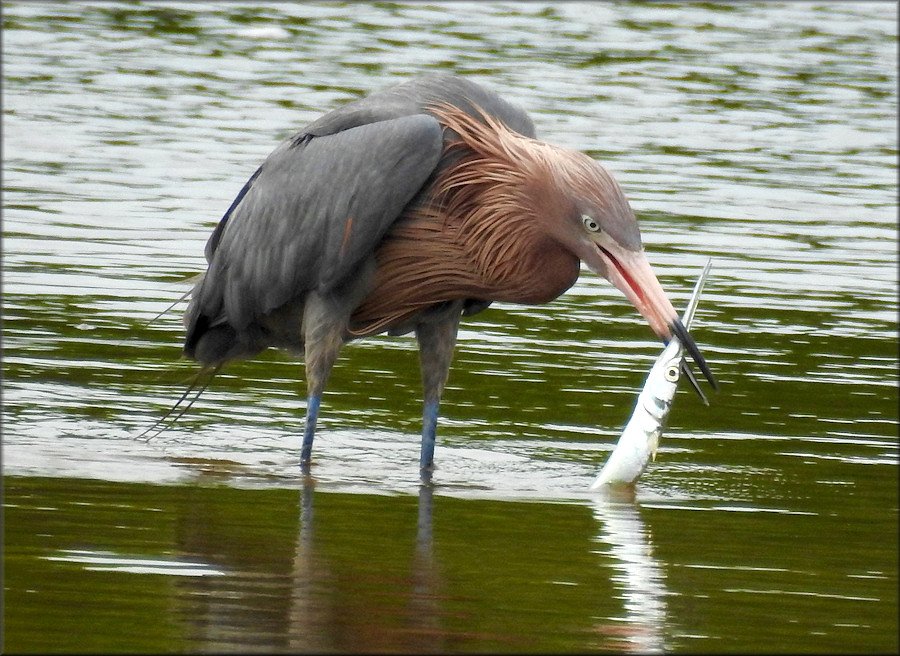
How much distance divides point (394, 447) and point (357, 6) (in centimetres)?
1859

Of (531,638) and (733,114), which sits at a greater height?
(531,638)

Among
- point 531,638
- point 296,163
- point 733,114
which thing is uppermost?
point 296,163

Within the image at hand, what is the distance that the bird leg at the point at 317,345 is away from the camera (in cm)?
852

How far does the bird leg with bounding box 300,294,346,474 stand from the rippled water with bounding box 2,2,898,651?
7.3 inches

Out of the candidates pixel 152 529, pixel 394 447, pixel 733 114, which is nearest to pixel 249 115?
pixel 733 114

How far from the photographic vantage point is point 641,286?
790cm

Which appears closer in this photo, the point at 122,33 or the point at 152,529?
the point at 152,529

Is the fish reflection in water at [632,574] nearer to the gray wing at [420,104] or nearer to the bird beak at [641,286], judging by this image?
the bird beak at [641,286]

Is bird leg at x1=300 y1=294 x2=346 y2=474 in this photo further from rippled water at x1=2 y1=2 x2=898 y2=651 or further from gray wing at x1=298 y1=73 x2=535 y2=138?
gray wing at x1=298 y1=73 x2=535 y2=138

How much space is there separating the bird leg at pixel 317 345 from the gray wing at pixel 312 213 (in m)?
0.11

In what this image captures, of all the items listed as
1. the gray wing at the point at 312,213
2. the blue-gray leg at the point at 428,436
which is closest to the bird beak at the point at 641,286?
the gray wing at the point at 312,213

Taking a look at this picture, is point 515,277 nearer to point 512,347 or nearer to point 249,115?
point 512,347

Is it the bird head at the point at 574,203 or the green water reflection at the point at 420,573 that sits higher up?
the bird head at the point at 574,203

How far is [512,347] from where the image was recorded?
1098cm
